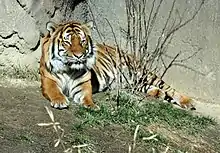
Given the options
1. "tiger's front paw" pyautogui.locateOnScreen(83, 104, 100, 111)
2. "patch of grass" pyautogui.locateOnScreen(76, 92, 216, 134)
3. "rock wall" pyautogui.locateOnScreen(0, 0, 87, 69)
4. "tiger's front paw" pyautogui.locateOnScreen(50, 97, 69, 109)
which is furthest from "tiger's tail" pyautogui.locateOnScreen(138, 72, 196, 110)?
"tiger's front paw" pyautogui.locateOnScreen(50, 97, 69, 109)

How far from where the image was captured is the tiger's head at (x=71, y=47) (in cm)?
567

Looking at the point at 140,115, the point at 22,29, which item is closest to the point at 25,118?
the point at 140,115

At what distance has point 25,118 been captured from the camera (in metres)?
4.80

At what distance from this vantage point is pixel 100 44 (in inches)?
271

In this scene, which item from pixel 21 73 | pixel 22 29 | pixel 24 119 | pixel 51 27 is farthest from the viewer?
pixel 22 29

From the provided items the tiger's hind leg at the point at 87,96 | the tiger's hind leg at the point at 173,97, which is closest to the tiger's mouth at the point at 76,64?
the tiger's hind leg at the point at 87,96

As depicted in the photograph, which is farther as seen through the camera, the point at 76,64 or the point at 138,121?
the point at 76,64

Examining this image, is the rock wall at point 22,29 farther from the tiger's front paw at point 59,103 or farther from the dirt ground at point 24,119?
the tiger's front paw at point 59,103

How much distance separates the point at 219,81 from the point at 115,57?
122 centimetres

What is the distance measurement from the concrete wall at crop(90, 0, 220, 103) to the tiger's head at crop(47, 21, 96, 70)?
1.07 metres

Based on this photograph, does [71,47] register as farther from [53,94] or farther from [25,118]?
[25,118]

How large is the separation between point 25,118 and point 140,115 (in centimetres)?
113

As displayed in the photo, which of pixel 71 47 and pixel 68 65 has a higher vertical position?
pixel 71 47

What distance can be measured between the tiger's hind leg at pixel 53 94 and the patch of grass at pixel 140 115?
19 cm
